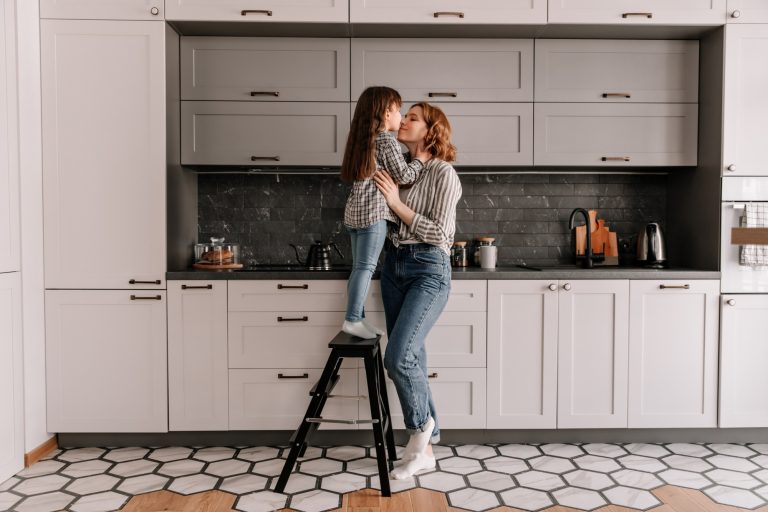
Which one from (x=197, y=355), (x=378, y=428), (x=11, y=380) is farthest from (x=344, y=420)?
(x=11, y=380)

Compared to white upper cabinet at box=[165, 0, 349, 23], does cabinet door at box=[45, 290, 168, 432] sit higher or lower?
lower

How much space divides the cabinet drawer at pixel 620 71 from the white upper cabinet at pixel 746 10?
0.76 ft

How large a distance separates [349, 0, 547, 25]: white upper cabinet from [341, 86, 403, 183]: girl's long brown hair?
59 cm

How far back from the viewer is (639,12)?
9.58 ft

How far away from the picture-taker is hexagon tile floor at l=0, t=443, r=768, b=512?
7.75 ft

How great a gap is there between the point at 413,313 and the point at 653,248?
153cm

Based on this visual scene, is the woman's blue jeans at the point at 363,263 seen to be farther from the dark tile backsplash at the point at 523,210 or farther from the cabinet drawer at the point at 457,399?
the dark tile backsplash at the point at 523,210

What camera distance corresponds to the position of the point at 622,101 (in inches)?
123

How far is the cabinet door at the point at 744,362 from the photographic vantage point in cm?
294

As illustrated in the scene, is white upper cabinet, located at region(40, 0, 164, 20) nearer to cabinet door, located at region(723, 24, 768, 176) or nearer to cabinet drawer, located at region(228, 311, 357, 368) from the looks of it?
cabinet drawer, located at region(228, 311, 357, 368)

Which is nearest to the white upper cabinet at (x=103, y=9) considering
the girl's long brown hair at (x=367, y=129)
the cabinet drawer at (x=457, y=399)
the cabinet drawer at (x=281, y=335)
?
the girl's long brown hair at (x=367, y=129)

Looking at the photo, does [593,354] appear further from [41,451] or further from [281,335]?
[41,451]

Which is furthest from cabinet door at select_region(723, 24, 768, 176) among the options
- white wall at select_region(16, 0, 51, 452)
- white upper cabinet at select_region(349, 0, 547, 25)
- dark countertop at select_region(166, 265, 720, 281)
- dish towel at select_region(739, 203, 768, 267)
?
white wall at select_region(16, 0, 51, 452)

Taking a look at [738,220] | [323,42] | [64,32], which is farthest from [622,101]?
[64,32]
